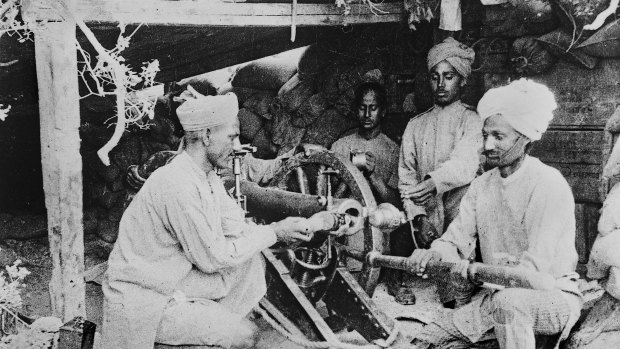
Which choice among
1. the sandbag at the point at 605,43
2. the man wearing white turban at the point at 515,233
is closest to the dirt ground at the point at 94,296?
the man wearing white turban at the point at 515,233

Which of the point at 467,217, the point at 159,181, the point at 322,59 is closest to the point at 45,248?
the point at 322,59

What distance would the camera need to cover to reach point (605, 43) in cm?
529

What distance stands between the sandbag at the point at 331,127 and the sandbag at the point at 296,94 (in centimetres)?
35

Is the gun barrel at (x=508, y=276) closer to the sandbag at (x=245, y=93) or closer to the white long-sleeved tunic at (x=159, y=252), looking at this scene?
the white long-sleeved tunic at (x=159, y=252)

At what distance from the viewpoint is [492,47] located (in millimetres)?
6254

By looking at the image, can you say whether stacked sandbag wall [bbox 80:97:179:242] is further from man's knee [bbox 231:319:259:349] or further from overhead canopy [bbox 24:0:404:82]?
man's knee [bbox 231:319:259:349]

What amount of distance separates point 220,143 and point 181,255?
0.68 m

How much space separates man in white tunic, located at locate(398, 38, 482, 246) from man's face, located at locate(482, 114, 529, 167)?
6.40 feet

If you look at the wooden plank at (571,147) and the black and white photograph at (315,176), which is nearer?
the black and white photograph at (315,176)

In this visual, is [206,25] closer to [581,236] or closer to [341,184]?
[341,184]

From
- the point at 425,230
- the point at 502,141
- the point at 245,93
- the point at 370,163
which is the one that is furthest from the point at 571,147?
the point at 245,93

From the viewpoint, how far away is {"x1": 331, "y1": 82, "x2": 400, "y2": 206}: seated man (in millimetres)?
6828

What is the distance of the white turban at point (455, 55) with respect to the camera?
6137mm

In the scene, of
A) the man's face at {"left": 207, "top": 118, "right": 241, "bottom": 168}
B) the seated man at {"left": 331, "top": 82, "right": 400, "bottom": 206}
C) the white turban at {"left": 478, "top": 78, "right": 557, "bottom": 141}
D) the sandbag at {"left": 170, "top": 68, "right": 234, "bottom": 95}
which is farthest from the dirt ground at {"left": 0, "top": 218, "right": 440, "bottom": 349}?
the sandbag at {"left": 170, "top": 68, "right": 234, "bottom": 95}
